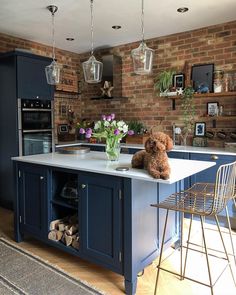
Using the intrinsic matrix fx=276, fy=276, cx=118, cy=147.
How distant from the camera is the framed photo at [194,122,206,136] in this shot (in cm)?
399

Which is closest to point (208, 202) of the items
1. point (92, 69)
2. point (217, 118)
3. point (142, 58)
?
point (142, 58)

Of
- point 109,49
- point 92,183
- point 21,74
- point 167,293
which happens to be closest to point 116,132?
point 92,183

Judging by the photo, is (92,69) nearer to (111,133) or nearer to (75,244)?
(111,133)

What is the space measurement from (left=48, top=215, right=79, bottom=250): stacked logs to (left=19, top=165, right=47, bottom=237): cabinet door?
10cm

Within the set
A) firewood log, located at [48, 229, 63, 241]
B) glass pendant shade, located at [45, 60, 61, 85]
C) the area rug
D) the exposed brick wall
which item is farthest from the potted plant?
the area rug

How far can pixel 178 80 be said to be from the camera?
13.6 ft

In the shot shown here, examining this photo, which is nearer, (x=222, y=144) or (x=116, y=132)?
(x=116, y=132)

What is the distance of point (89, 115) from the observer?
5.39 metres

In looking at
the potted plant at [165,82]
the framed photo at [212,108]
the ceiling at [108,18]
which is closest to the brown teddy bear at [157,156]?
the ceiling at [108,18]

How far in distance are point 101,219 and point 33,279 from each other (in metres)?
0.72

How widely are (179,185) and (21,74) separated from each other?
258 cm

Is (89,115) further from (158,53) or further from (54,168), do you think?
(54,168)

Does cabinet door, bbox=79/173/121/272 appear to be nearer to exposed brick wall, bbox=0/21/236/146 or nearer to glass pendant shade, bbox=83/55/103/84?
glass pendant shade, bbox=83/55/103/84

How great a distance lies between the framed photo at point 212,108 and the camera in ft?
12.6
